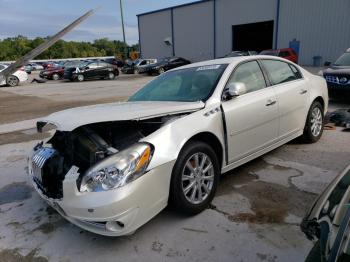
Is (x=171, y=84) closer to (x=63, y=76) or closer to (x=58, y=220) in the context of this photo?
(x=58, y=220)

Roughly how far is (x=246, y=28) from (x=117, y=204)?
112ft

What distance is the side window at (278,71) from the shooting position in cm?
440

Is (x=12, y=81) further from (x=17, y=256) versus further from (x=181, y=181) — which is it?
(x=181, y=181)

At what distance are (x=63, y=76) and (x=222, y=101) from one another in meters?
25.7

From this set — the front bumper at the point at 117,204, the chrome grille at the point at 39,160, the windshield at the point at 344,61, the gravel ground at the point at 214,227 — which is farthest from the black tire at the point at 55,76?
the front bumper at the point at 117,204

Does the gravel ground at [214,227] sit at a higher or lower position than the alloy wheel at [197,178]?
lower

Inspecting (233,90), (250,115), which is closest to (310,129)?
(250,115)

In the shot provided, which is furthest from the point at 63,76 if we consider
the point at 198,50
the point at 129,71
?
the point at 198,50

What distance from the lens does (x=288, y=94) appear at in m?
4.46

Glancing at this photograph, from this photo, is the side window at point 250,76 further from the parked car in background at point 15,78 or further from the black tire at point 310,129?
the parked car in background at point 15,78

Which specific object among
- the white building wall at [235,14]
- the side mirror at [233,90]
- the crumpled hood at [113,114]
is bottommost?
the crumpled hood at [113,114]

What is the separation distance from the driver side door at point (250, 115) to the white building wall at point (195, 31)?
3097 centimetres

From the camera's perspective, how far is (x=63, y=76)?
2695cm

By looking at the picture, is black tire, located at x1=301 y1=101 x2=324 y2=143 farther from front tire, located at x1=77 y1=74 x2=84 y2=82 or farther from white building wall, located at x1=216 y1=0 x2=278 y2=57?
white building wall, located at x1=216 y1=0 x2=278 y2=57
